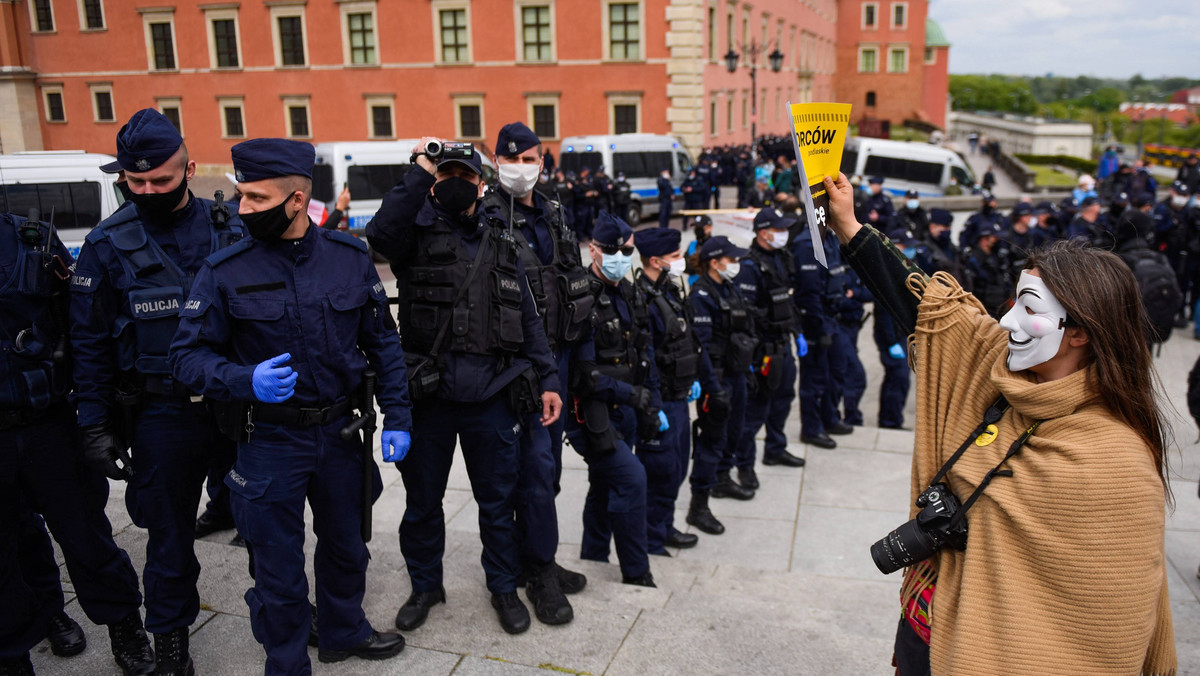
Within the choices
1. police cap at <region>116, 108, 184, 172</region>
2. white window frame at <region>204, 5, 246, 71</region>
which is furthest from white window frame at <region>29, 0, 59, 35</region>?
police cap at <region>116, 108, 184, 172</region>

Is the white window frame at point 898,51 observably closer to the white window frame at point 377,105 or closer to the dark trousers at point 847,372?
the white window frame at point 377,105

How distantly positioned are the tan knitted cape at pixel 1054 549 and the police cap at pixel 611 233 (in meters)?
2.87

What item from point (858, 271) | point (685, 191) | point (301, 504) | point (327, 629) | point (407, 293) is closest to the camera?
point (858, 271)

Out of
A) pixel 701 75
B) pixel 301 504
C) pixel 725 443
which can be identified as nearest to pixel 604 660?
pixel 301 504

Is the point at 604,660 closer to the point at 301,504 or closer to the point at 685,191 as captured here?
the point at 301,504

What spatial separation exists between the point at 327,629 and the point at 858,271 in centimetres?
251

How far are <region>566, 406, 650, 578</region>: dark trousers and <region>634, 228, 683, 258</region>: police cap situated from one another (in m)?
1.12

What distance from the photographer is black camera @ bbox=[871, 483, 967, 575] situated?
237 cm

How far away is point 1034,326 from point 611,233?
310cm

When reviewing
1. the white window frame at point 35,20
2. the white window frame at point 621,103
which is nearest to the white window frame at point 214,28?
the white window frame at point 35,20

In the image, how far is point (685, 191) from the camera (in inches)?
895

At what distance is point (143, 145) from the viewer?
11.3ft

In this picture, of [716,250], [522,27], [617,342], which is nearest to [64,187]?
[716,250]

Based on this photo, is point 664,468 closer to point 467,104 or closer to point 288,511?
point 288,511
